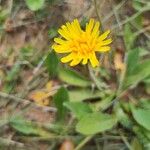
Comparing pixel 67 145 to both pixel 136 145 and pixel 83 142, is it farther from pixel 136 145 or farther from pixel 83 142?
pixel 136 145

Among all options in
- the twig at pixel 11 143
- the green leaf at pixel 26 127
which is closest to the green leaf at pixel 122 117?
the green leaf at pixel 26 127

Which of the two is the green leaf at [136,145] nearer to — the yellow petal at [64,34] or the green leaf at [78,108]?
the green leaf at [78,108]

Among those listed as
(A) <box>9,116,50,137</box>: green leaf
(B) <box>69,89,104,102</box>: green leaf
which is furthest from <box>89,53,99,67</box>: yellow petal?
(A) <box>9,116,50,137</box>: green leaf

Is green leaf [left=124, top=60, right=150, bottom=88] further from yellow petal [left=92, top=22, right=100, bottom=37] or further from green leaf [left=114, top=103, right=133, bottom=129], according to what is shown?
yellow petal [left=92, top=22, right=100, bottom=37]

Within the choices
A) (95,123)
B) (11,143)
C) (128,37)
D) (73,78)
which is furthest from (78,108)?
(128,37)

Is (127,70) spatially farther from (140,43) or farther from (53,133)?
(53,133)

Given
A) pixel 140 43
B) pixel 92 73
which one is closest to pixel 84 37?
pixel 92 73
